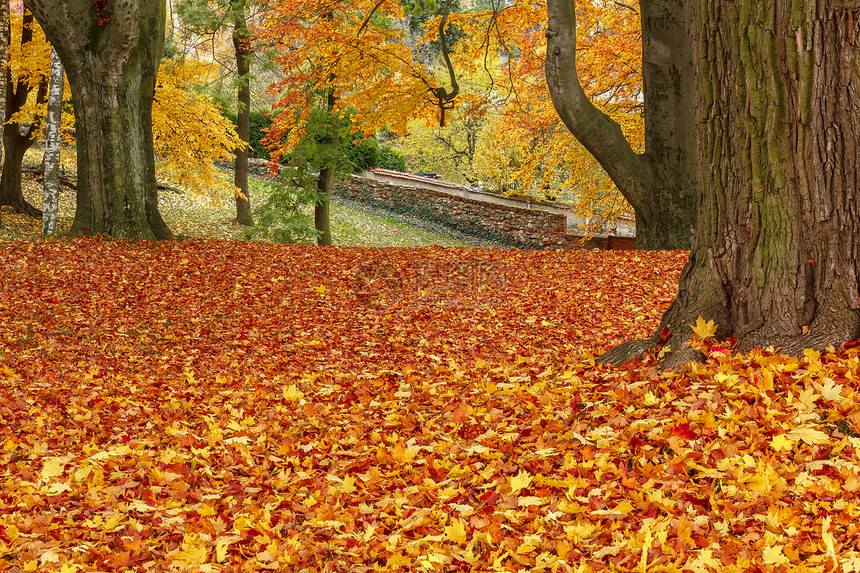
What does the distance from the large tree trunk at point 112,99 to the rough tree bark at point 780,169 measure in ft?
25.4

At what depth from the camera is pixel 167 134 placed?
579 inches

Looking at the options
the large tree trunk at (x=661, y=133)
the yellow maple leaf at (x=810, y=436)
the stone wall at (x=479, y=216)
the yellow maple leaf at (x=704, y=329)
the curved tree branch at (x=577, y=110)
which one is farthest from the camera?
the stone wall at (x=479, y=216)

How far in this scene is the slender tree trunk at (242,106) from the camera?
15.1m

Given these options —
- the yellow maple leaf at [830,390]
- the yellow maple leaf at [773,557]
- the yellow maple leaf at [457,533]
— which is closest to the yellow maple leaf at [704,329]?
the yellow maple leaf at [830,390]

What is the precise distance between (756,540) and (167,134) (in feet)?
48.0

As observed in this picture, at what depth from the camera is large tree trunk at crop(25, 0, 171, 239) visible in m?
8.86

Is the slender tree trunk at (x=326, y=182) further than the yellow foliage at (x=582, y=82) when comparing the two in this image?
Yes

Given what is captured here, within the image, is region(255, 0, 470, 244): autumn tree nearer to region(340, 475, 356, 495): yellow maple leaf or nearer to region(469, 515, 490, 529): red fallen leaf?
region(340, 475, 356, 495): yellow maple leaf

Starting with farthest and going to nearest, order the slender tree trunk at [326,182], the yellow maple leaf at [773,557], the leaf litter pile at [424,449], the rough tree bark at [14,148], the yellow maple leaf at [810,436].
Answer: the rough tree bark at [14,148]
the slender tree trunk at [326,182]
the yellow maple leaf at [810,436]
the leaf litter pile at [424,449]
the yellow maple leaf at [773,557]

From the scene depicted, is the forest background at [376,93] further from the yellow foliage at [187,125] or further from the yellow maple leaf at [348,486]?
the yellow maple leaf at [348,486]

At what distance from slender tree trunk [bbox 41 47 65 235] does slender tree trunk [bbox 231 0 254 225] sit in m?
4.95

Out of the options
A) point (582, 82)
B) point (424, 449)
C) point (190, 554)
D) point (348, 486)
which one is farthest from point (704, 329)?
point (582, 82)

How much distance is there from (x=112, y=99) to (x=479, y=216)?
15.2 m

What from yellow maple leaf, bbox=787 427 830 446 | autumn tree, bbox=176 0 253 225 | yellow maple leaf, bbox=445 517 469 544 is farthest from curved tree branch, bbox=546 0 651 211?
autumn tree, bbox=176 0 253 225
